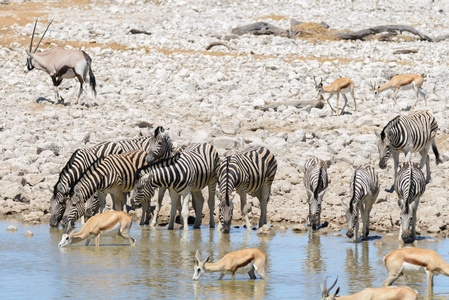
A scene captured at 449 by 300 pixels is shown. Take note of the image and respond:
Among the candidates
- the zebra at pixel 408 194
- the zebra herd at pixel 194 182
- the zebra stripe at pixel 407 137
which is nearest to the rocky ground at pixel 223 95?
the zebra stripe at pixel 407 137

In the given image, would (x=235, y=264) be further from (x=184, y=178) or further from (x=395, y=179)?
(x=395, y=179)

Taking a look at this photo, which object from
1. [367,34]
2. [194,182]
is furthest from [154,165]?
[367,34]

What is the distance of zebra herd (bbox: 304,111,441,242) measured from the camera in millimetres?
11820

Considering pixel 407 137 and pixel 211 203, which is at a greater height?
pixel 407 137

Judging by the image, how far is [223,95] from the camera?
23109 millimetres

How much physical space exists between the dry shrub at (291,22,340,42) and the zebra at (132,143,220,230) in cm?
2011

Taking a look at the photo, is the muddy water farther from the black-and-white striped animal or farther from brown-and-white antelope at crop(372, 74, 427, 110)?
brown-and-white antelope at crop(372, 74, 427, 110)

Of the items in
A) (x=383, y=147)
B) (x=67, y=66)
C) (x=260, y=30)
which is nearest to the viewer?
(x=383, y=147)

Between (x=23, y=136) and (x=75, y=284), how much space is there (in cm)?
986

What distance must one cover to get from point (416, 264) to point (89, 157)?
7.36m

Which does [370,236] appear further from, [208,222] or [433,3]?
[433,3]

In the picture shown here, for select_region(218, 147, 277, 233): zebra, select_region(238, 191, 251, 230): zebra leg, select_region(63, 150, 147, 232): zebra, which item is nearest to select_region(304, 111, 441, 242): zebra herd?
select_region(218, 147, 277, 233): zebra

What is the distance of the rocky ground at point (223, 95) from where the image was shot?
50.4 ft

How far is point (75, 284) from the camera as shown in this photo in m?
9.06
